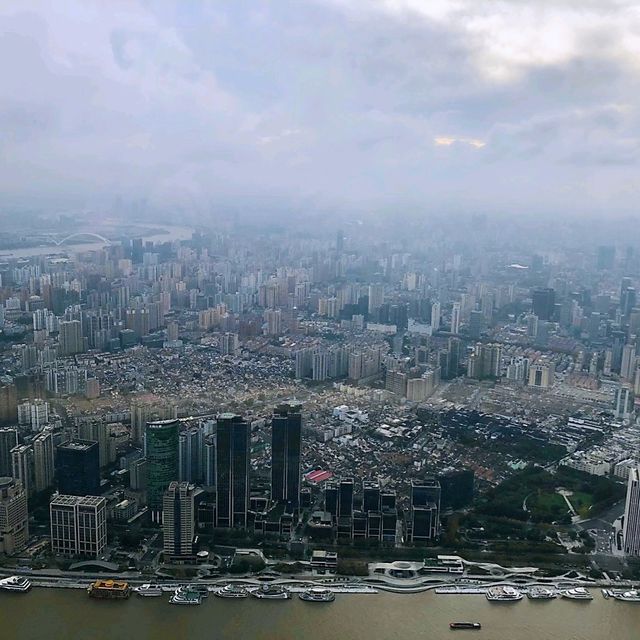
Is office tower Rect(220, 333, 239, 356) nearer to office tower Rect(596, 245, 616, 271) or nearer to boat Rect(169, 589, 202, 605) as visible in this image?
boat Rect(169, 589, 202, 605)

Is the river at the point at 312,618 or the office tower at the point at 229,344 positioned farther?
the office tower at the point at 229,344

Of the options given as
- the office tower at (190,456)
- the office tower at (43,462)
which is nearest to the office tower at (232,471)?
the office tower at (190,456)

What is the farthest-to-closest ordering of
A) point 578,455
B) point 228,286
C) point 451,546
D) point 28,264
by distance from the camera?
point 228,286
point 28,264
point 578,455
point 451,546

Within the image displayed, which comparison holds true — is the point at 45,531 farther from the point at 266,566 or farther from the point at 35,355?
the point at 35,355

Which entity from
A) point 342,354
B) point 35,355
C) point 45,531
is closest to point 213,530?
point 45,531

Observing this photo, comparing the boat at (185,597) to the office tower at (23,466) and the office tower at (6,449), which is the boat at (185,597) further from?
the office tower at (6,449)
